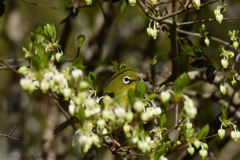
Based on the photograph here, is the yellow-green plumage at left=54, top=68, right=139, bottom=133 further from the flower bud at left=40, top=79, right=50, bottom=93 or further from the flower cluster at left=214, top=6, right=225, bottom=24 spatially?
the flower bud at left=40, top=79, right=50, bottom=93

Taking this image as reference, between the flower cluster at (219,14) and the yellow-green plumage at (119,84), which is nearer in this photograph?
the flower cluster at (219,14)

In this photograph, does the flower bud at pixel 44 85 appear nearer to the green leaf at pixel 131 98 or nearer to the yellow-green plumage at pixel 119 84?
the green leaf at pixel 131 98

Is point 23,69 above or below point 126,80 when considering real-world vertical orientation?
above

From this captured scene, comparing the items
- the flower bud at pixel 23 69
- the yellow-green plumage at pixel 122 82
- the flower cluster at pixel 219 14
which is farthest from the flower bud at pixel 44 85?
the yellow-green plumage at pixel 122 82

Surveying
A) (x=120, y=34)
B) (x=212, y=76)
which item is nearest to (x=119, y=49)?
(x=120, y=34)

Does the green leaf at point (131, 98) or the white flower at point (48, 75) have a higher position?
the white flower at point (48, 75)

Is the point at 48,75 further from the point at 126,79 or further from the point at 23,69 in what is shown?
the point at 126,79

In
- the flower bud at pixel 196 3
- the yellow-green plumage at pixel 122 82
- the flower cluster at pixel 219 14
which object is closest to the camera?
the flower bud at pixel 196 3

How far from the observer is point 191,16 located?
459 centimetres

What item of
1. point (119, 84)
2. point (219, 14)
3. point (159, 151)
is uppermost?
point (219, 14)

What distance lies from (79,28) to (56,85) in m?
6.28

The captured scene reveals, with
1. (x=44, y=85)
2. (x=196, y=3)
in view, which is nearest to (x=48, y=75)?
(x=44, y=85)

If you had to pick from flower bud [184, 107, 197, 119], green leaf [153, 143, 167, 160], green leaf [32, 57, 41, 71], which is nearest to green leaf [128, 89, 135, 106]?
flower bud [184, 107, 197, 119]

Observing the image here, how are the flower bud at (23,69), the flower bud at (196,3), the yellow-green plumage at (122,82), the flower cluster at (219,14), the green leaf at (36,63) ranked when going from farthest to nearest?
the yellow-green plumage at (122,82) → the flower cluster at (219,14) → the flower bud at (196,3) → the flower bud at (23,69) → the green leaf at (36,63)
